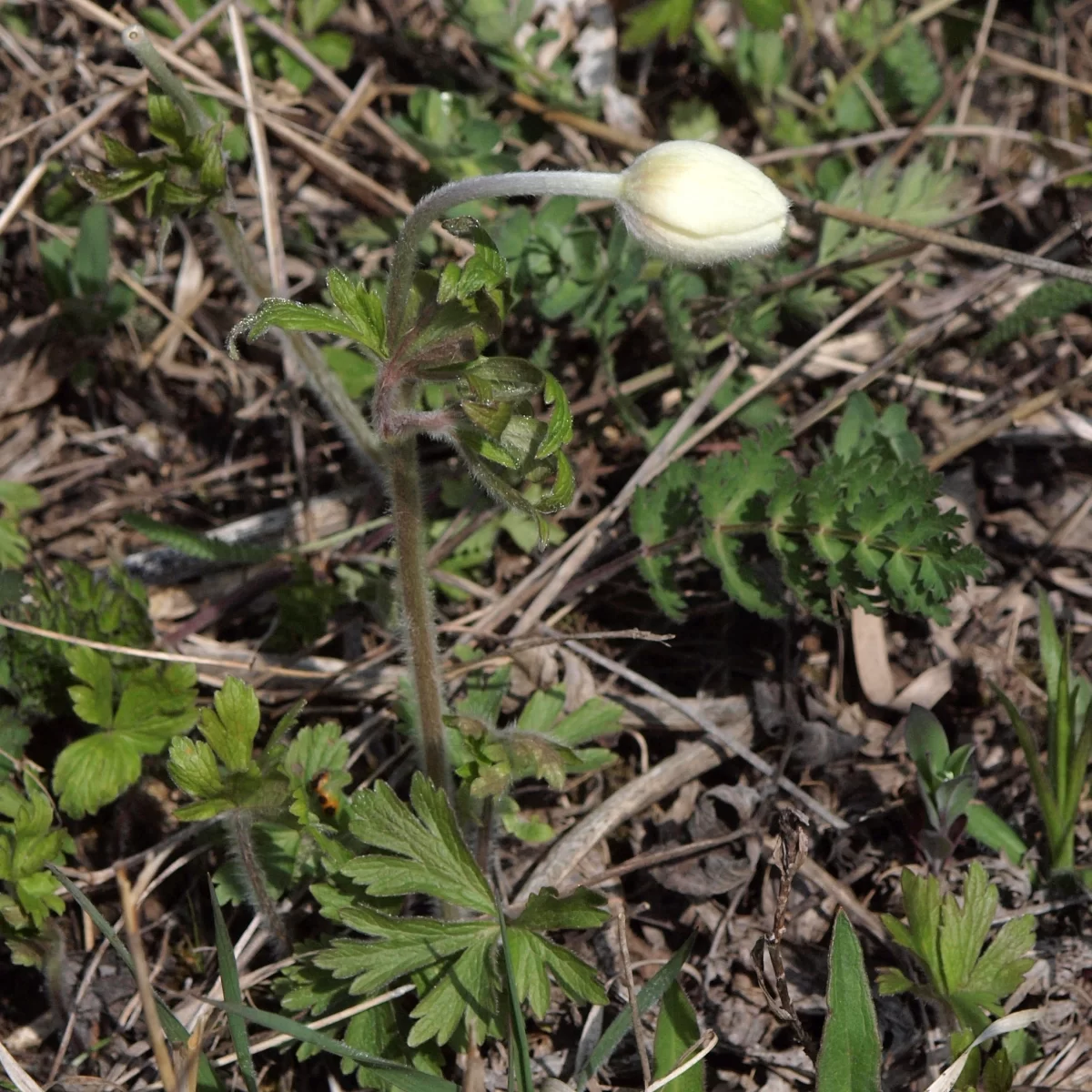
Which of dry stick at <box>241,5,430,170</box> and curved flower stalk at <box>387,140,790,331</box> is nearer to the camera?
curved flower stalk at <box>387,140,790,331</box>

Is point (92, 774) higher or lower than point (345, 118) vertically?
lower

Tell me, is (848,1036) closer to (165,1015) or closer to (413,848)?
(413,848)

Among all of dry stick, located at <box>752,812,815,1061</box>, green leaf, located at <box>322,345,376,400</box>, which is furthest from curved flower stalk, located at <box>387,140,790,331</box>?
green leaf, located at <box>322,345,376,400</box>

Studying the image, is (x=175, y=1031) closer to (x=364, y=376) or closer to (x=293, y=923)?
(x=293, y=923)

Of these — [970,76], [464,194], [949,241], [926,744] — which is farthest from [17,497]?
[970,76]

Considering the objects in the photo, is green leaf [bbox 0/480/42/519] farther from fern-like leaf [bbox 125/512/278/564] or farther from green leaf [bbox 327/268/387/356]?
green leaf [bbox 327/268/387/356]
